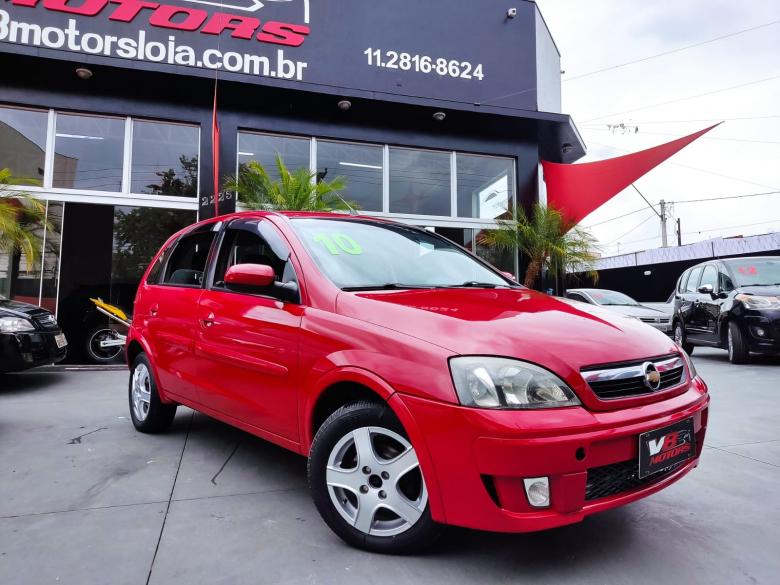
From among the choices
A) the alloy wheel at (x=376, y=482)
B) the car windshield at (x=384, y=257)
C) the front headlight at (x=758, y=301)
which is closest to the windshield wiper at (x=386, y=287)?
the car windshield at (x=384, y=257)

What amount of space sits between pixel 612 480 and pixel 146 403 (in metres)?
3.43

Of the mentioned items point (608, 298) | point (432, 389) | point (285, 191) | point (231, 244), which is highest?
point (285, 191)

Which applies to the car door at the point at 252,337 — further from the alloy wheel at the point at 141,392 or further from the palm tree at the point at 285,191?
the palm tree at the point at 285,191

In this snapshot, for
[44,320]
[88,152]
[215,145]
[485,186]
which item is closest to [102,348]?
[44,320]

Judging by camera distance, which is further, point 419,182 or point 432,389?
point 419,182

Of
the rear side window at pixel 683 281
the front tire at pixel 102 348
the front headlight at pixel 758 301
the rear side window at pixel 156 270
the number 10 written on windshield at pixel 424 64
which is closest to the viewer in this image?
the rear side window at pixel 156 270

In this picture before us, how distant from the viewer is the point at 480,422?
181cm

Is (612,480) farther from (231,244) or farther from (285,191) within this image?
(285,191)

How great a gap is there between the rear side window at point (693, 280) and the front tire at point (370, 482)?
8.73 meters

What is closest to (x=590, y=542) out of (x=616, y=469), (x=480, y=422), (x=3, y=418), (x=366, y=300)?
(x=616, y=469)

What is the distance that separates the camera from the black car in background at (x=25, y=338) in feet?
19.0

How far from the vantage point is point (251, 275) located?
2617 millimetres

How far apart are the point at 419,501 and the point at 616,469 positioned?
0.73 meters

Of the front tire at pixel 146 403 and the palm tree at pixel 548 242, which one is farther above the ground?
the palm tree at pixel 548 242
